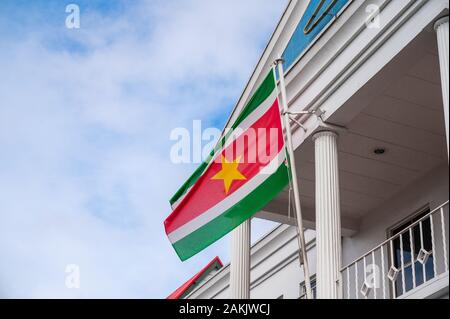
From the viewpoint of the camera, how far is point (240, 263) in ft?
55.4

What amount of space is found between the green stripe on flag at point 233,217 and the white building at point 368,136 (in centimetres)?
67

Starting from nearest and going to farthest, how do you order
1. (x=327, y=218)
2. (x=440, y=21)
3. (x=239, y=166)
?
(x=440, y=21)
(x=327, y=218)
(x=239, y=166)

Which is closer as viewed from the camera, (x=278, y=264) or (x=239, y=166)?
(x=239, y=166)

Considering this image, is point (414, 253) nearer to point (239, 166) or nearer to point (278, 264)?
point (239, 166)

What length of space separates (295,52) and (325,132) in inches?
82.5

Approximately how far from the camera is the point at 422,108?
1488 centimetres

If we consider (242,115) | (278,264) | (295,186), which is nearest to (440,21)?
(295,186)

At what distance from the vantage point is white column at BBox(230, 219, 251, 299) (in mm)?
16484

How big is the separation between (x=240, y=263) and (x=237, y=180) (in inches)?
95.9

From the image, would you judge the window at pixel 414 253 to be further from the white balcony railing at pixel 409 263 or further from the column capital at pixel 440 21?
the column capital at pixel 440 21

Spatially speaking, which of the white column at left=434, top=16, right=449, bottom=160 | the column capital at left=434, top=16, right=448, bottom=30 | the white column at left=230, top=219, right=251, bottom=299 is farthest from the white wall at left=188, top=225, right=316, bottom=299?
the white column at left=434, top=16, right=449, bottom=160

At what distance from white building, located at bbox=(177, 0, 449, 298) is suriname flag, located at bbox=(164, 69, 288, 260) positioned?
2.51 feet
